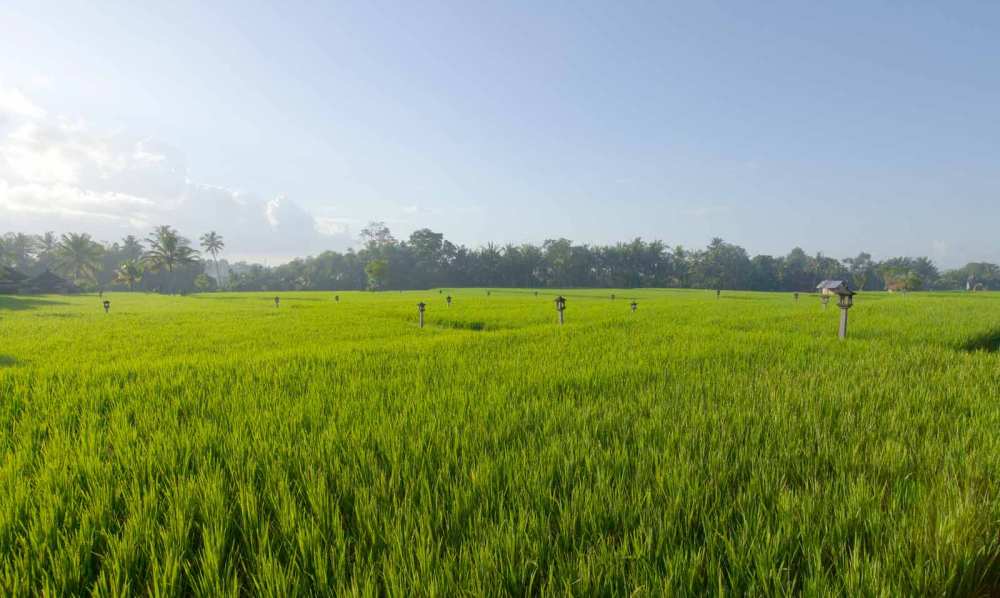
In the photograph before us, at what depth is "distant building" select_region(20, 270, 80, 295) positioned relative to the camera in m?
44.2

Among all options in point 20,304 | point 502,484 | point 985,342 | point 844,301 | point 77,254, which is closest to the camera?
point 502,484

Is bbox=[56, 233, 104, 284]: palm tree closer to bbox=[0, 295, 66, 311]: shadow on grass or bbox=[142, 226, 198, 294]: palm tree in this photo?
bbox=[142, 226, 198, 294]: palm tree

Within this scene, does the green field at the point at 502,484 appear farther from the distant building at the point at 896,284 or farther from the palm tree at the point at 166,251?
the distant building at the point at 896,284

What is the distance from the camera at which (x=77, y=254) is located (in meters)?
61.0

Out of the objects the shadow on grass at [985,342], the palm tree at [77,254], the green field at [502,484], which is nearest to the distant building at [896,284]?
the shadow on grass at [985,342]

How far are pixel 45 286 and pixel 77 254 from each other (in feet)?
60.7

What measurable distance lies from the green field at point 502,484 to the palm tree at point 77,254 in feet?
271

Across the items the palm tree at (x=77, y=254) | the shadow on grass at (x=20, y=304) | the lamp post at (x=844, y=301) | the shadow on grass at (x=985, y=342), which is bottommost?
the shadow on grass at (x=985, y=342)

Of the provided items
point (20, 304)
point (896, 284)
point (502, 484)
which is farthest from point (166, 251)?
point (896, 284)

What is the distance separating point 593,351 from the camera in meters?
6.34

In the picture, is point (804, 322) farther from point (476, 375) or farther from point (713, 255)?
point (713, 255)

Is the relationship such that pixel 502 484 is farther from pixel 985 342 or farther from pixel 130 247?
pixel 130 247

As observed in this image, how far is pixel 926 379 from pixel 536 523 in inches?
218

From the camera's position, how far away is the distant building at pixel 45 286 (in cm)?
4419
